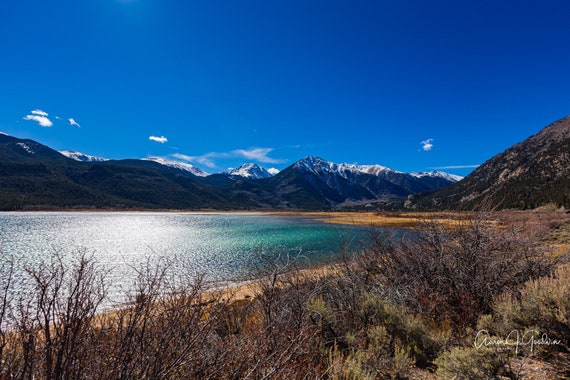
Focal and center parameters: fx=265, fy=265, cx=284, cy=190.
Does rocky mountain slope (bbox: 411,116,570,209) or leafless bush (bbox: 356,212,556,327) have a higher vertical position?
rocky mountain slope (bbox: 411,116,570,209)

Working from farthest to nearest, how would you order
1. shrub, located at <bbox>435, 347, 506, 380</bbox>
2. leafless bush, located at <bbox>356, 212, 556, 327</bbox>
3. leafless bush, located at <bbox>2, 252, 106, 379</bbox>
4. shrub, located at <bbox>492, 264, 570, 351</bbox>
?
leafless bush, located at <bbox>356, 212, 556, 327</bbox>, shrub, located at <bbox>492, 264, 570, 351</bbox>, shrub, located at <bbox>435, 347, 506, 380</bbox>, leafless bush, located at <bbox>2, 252, 106, 379</bbox>

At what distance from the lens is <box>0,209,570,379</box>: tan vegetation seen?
2.90m

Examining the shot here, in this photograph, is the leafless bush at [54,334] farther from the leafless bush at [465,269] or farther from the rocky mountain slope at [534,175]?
the rocky mountain slope at [534,175]

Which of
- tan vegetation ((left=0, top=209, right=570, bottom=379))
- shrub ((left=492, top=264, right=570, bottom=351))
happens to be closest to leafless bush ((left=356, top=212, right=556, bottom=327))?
tan vegetation ((left=0, top=209, right=570, bottom=379))

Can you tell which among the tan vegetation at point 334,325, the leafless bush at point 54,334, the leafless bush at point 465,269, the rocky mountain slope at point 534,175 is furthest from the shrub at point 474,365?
the rocky mountain slope at point 534,175

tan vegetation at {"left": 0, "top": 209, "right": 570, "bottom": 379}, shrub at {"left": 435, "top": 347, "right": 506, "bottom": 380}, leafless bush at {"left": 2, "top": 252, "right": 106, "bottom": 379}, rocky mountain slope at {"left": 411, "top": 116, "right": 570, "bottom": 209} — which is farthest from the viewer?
rocky mountain slope at {"left": 411, "top": 116, "right": 570, "bottom": 209}

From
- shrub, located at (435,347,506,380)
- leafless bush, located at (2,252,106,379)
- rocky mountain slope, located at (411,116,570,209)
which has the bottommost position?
shrub, located at (435,347,506,380)

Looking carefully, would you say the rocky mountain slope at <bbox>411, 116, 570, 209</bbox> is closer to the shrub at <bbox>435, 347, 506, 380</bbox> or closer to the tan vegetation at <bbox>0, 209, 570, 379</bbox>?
the tan vegetation at <bbox>0, 209, 570, 379</bbox>

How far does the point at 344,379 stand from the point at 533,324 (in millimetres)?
4262

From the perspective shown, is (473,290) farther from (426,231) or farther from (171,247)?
(171,247)

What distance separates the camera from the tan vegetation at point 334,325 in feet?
9.51

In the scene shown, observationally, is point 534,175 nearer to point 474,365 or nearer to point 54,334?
point 474,365

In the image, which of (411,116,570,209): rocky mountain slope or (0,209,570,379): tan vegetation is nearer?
(0,209,570,379): tan vegetation

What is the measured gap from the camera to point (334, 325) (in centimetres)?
603
